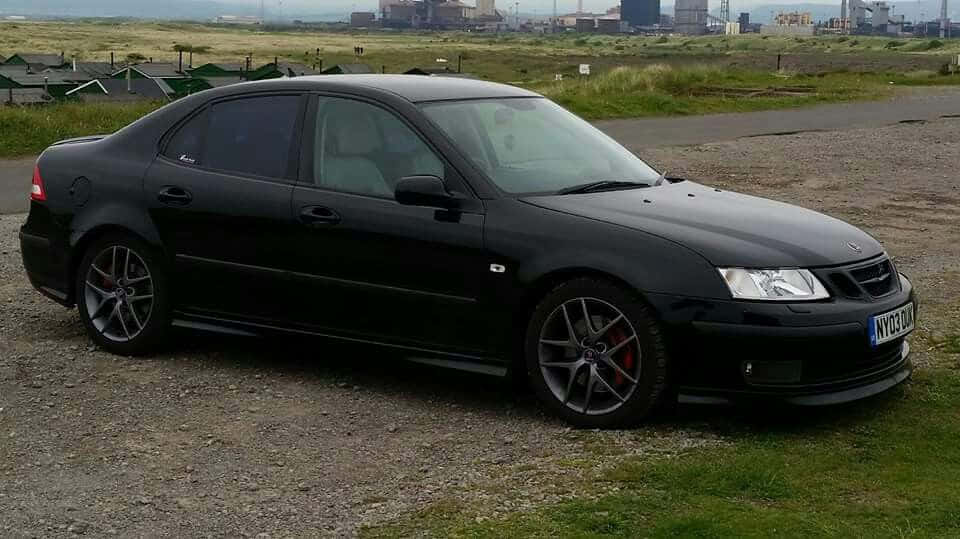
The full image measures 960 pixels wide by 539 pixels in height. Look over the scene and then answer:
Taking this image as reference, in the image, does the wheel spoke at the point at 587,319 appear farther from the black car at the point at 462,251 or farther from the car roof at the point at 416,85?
the car roof at the point at 416,85

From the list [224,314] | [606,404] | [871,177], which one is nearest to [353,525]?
[606,404]

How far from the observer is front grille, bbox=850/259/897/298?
20.4 ft

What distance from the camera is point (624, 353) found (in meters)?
6.08

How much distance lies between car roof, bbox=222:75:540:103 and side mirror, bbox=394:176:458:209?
62 cm

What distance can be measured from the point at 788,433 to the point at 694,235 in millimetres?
954

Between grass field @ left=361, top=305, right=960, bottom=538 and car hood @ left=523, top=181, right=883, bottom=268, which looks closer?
grass field @ left=361, top=305, right=960, bottom=538

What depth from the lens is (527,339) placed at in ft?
20.7

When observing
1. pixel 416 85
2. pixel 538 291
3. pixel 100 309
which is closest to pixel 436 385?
pixel 538 291

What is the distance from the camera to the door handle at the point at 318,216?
6.80 meters

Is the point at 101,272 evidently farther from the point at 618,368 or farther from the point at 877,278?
the point at 877,278

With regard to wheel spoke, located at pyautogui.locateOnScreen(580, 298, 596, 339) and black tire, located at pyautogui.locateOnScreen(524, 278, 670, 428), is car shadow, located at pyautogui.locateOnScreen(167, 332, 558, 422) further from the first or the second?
wheel spoke, located at pyautogui.locateOnScreen(580, 298, 596, 339)

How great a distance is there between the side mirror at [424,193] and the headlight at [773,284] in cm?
135

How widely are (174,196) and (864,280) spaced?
356cm

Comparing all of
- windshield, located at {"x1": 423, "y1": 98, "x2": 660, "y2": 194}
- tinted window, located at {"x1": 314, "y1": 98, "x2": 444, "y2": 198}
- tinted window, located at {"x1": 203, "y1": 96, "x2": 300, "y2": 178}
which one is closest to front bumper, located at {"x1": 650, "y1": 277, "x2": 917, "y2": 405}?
windshield, located at {"x1": 423, "y1": 98, "x2": 660, "y2": 194}
